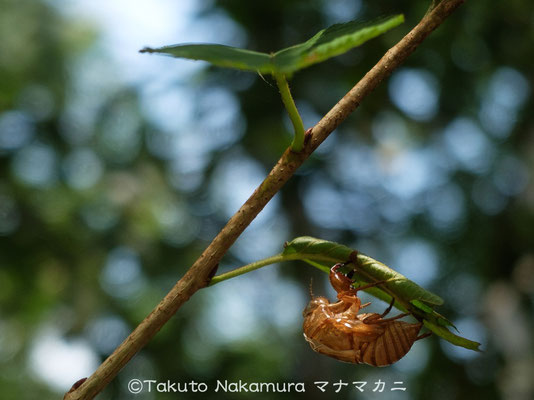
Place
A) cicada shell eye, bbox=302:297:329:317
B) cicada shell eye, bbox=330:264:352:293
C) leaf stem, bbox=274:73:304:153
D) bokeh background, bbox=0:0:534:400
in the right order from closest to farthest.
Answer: leaf stem, bbox=274:73:304:153
cicada shell eye, bbox=330:264:352:293
cicada shell eye, bbox=302:297:329:317
bokeh background, bbox=0:0:534:400

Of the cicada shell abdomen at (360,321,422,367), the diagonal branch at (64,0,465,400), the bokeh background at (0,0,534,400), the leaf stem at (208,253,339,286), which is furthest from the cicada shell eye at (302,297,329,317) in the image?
the bokeh background at (0,0,534,400)

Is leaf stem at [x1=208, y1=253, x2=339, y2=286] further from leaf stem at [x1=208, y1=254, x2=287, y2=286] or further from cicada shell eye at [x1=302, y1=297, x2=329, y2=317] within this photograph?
cicada shell eye at [x1=302, y1=297, x2=329, y2=317]

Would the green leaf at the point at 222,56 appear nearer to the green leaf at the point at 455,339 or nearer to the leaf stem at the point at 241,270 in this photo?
the leaf stem at the point at 241,270

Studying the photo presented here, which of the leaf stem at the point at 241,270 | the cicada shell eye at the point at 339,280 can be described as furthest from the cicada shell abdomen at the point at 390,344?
the leaf stem at the point at 241,270

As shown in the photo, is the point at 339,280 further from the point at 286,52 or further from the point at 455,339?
the point at 286,52

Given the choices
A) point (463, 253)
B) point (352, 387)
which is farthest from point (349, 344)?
point (352, 387)

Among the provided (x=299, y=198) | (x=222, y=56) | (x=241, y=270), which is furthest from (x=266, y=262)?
(x=299, y=198)

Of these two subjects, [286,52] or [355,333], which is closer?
[286,52]
